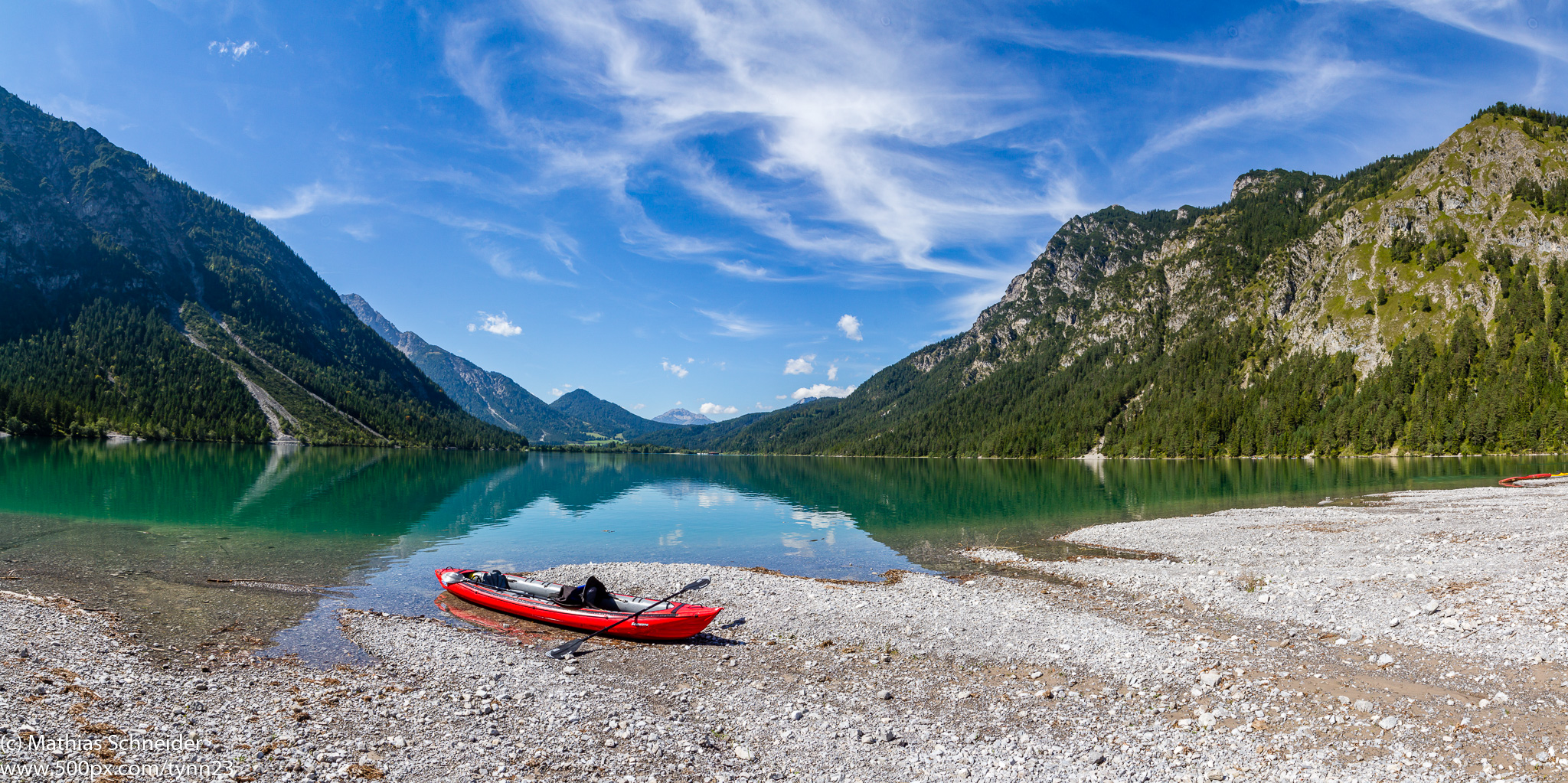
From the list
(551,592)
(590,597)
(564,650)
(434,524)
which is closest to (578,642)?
(564,650)

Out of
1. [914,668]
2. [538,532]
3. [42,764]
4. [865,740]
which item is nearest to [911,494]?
[538,532]

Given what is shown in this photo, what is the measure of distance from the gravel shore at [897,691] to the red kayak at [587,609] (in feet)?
1.82

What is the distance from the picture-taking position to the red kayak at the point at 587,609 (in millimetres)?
20359

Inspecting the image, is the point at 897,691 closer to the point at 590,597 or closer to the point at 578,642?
the point at 578,642

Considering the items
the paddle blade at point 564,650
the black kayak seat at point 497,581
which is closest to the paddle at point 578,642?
the paddle blade at point 564,650

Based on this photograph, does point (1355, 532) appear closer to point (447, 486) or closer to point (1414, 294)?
point (447, 486)

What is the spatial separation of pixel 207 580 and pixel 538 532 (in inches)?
869

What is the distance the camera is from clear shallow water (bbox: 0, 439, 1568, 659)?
26.2 m

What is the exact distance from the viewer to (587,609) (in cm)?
2166

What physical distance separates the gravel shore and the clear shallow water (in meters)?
4.20

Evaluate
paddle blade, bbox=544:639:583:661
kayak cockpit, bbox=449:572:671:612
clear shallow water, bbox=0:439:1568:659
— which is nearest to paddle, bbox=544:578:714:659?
paddle blade, bbox=544:639:583:661

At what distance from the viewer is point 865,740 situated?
1265 cm

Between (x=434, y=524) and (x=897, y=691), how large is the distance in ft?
153

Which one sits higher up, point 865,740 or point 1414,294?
point 1414,294
